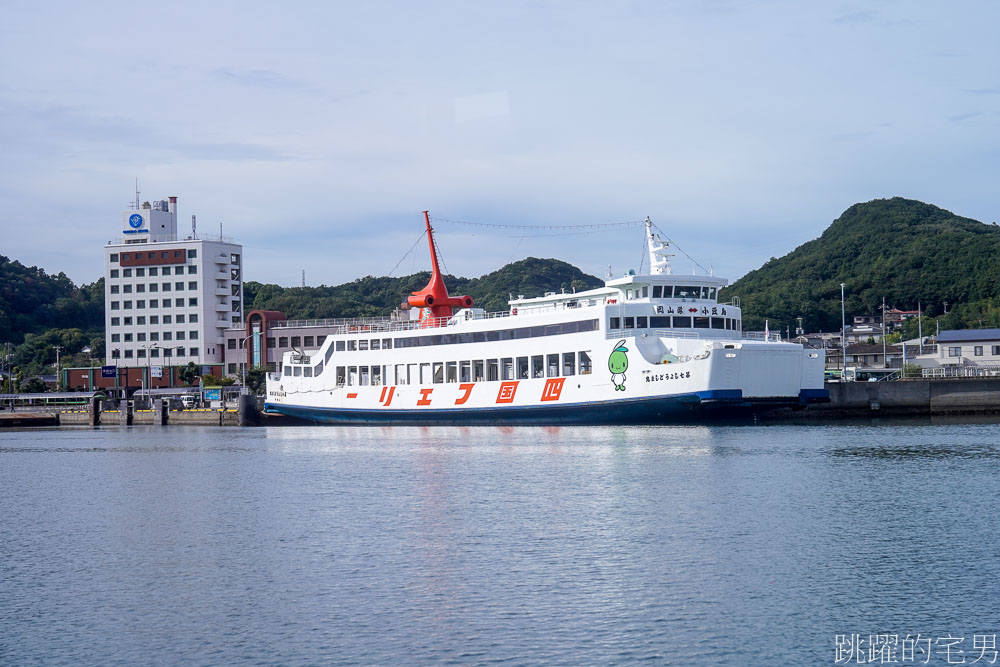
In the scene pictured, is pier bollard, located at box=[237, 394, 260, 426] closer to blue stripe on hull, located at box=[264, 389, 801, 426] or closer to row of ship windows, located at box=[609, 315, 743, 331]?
blue stripe on hull, located at box=[264, 389, 801, 426]

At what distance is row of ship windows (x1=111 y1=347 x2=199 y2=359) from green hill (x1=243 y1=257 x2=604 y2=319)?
20.8m

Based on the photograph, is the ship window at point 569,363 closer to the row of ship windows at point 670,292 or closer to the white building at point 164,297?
the row of ship windows at point 670,292

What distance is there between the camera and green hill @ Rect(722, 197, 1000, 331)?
9006cm

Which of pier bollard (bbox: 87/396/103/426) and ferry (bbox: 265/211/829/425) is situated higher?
ferry (bbox: 265/211/829/425)

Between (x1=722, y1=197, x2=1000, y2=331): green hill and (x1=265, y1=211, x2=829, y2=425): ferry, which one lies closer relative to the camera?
(x1=265, y1=211, x2=829, y2=425): ferry

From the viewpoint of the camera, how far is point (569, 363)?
4509 centimetres

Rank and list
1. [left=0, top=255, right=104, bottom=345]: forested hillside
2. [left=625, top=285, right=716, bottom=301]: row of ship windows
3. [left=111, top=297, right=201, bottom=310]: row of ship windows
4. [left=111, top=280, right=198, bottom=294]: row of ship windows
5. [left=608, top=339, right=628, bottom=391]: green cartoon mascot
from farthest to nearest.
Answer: [left=0, top=255, right=104, bottom=345]: forested hillside → [left=111, top=280, right=198, bottom=294]: row of ship windows → [left=111, top=297, right=201, bottom=310]: row of ship windows → [left=625, top=285, right=716, bottom=301]: row of ship windows → [left=608, top=339, right=628, bottom=391]: green cartoon mascot

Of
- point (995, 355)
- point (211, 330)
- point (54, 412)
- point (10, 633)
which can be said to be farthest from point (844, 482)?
point (211, 330)

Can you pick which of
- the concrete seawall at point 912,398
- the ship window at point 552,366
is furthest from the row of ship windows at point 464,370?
the concrete seawall at point 912,398

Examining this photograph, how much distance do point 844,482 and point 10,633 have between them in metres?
18.7

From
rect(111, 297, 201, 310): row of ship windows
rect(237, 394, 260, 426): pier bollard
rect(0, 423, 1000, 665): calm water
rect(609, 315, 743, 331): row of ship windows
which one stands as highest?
rect(111, 297, 201, 310): row of ship windows

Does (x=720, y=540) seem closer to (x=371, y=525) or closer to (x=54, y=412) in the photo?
(x=371, y=525)

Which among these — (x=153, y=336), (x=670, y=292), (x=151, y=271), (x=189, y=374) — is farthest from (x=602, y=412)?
(x=151, y=271)

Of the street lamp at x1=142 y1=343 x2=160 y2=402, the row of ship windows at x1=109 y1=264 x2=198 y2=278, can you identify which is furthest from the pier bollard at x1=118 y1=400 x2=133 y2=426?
the row of ship windows at x1=109 y1=264 x2=198 y2=278
